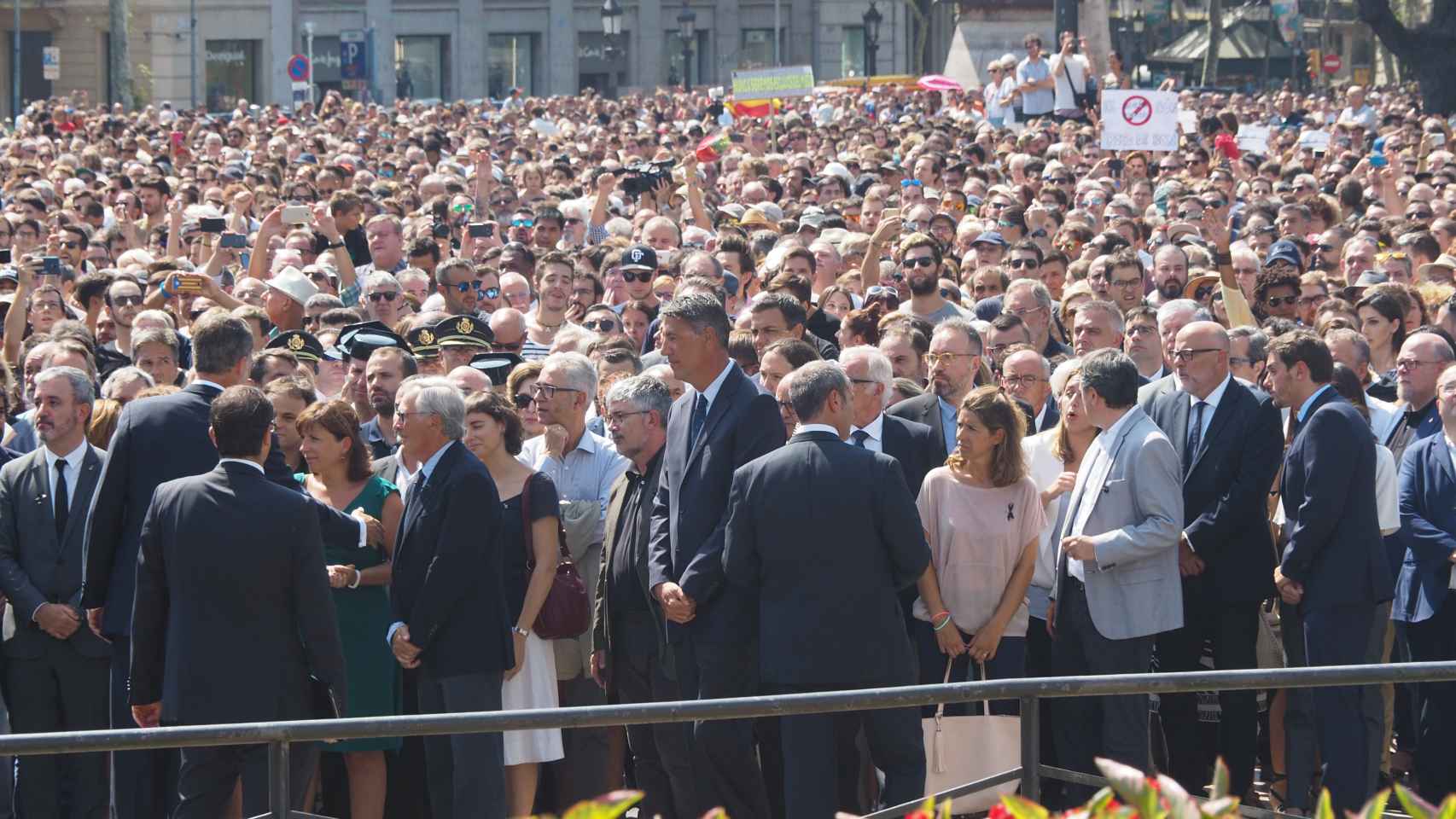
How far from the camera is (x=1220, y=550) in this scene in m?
7.42

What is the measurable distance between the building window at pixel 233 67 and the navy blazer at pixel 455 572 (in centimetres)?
7211

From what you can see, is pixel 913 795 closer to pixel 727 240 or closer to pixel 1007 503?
pixel 1007 503

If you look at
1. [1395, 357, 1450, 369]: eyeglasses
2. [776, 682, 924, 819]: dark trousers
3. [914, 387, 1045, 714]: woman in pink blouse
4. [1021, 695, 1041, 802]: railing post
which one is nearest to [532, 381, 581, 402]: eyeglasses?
[914, 387, 1045, 714]: woman in pink blouse

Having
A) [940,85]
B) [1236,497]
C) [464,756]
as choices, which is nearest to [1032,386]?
[1236,497]

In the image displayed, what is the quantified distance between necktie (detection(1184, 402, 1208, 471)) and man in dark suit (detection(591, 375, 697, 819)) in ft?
6.57

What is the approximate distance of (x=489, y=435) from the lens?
7199mm

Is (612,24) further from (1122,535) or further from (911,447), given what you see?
(1122,535)

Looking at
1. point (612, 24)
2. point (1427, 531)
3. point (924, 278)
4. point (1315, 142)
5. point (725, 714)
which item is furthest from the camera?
point (612, 24)

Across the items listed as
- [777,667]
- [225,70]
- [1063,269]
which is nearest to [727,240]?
[1063,269]

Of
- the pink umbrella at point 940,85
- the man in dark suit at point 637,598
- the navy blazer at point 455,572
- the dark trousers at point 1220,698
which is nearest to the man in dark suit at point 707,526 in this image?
the man in dark suit at point 637,598

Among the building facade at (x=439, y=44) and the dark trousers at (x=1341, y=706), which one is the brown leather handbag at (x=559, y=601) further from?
the building facade at (x=439, y=44)

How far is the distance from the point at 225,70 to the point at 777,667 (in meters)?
74.1

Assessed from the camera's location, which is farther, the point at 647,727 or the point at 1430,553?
the point at 1430,553

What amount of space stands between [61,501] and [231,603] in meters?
1.52
